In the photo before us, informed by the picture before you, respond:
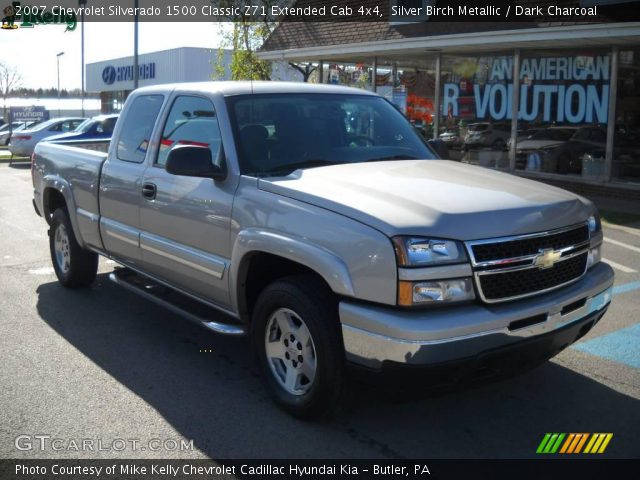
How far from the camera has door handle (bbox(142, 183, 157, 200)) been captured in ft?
16.9

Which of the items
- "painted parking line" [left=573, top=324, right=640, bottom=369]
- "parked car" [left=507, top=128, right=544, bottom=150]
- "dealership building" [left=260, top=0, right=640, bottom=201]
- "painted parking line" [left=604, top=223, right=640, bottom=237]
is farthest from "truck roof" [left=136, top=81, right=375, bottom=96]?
"parked car" [left=507, top=128, right=544, bottom=150]

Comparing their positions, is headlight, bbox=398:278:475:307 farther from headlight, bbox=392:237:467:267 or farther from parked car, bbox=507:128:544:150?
parked car, bbox=507:128:544:150

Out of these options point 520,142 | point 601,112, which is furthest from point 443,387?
point 520,142

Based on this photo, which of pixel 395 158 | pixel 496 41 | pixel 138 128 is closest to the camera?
pixel 395 158

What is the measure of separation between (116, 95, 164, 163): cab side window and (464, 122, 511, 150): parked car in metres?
10.9

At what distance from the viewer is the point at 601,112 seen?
43.9ft

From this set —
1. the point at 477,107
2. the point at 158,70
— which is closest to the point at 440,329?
the point at 477,107

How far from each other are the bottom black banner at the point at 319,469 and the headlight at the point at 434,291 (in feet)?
2.83

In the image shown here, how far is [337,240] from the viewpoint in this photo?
3.64 m

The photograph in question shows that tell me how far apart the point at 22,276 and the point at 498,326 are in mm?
5870

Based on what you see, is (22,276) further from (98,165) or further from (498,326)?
(498,326)

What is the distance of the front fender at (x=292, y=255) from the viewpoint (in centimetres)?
361

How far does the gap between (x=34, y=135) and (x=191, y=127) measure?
69.7ft

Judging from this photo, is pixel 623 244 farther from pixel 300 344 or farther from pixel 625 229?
pixel 300 344
